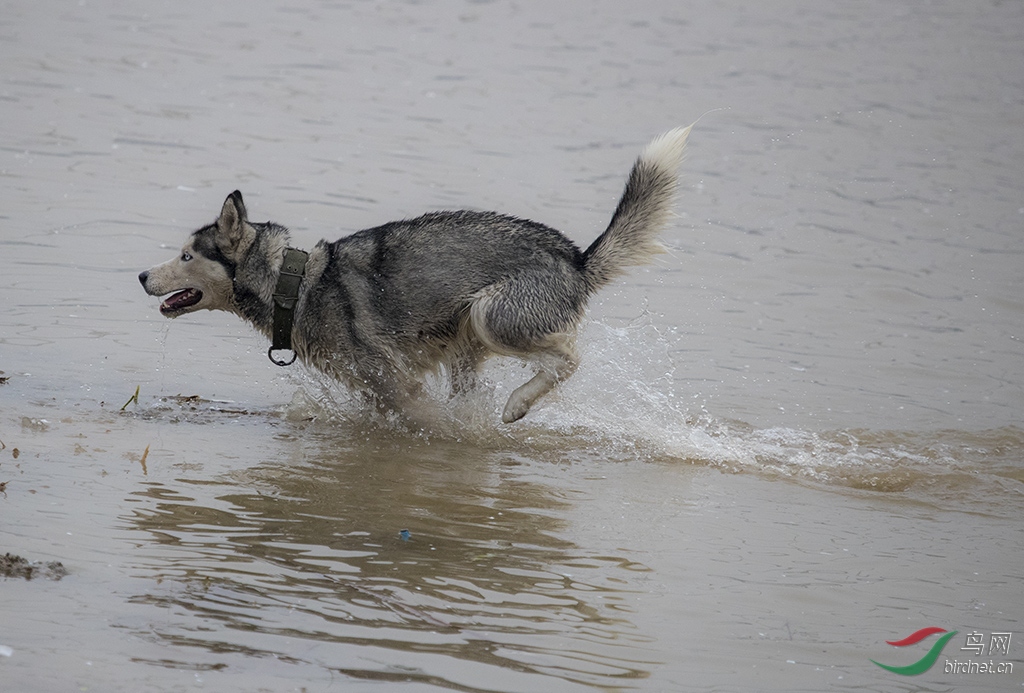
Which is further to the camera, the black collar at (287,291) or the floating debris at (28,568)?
the black collar at (287,291)

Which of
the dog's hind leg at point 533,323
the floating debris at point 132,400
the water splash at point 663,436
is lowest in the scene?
the water splash at point 663,436

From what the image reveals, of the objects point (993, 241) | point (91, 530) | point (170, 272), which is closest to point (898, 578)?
point (91, 530)

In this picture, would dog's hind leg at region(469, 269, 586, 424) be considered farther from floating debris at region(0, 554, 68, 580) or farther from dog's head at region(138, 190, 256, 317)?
floating debris at region(0, 554, 68, 580)

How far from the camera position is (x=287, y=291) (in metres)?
6.29

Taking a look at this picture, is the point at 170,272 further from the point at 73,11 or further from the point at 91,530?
the point at 73,11

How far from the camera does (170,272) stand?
628 cm

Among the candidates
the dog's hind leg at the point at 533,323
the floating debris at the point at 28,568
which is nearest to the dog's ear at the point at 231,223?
the dog's hind leg at the point at 533,323

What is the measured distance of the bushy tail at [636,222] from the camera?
645 cm

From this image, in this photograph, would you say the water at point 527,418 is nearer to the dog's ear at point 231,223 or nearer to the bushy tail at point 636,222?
the bushy tail at point 636,222

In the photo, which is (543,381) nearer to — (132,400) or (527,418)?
(527,418)

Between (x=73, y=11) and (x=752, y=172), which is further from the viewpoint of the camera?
(x=73, y=11)

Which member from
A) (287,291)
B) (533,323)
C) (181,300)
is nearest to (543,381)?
(533,323)

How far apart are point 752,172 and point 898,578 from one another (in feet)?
28.2

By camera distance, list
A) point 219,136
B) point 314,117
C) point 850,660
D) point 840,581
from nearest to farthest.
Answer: point 850,660
point 840,581
point 219,136
point 314,117
